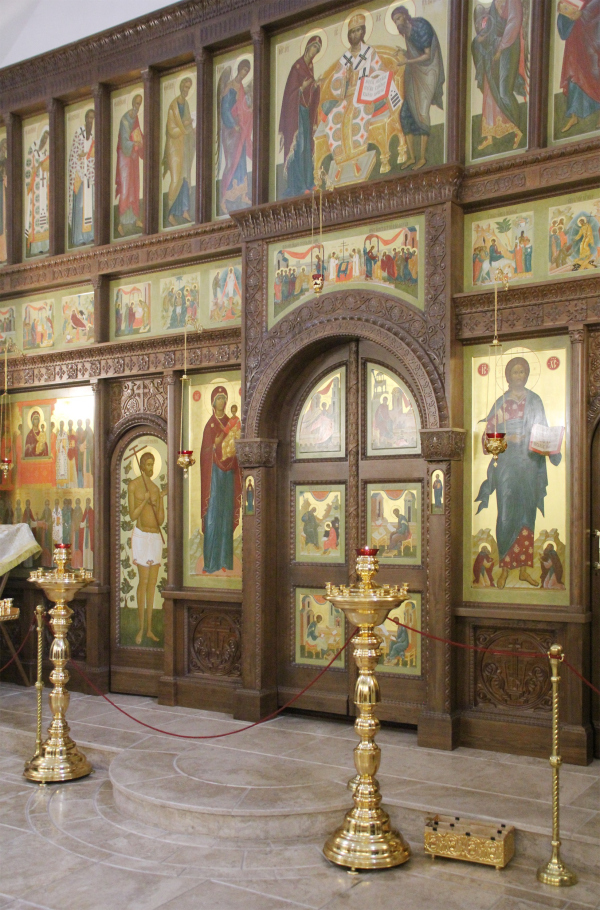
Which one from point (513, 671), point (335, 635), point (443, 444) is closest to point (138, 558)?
point (335, 635)

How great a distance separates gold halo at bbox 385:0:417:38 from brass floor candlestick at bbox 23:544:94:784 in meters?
5.57

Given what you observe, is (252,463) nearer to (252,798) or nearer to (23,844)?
(252,798)

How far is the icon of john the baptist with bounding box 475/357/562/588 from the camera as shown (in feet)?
25.2

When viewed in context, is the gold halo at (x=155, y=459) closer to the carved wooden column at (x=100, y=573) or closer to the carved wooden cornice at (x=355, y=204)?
the carved wooden column at (x=100, y=573)

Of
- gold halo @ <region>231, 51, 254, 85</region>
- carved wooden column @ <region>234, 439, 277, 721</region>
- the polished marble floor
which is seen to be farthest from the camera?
gold halo @ <region>231, 51, 254, 85</region>

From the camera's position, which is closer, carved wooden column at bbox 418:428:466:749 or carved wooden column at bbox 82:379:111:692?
carved wooden column at bbox 418:428:466:749

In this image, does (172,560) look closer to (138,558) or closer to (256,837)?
(138,558)

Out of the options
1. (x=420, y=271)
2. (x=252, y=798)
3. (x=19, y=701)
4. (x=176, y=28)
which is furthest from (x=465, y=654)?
(x=176, y=28)

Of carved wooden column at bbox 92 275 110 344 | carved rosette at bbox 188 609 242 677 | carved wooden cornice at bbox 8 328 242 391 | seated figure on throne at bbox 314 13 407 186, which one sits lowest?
carved rosette at bbox 188 609 242 677

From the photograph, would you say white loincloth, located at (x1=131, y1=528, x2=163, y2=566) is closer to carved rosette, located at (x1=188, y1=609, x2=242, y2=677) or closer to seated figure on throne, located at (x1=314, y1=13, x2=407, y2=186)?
carved rosette, located at (x1=188, y1=609, x2=242, y2=677)

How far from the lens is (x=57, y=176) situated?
10.9 m

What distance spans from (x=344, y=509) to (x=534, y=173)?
3.48 m

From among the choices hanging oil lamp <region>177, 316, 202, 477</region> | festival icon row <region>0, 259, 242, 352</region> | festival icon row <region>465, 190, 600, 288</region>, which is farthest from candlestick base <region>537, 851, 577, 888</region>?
festival icon row <region>0, 259, 242, 352</region>

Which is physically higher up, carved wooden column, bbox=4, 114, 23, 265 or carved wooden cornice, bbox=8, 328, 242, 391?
carved wooden column, bbox=4, 114, 23, 265
